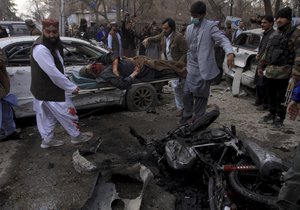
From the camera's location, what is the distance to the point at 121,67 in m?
6.38

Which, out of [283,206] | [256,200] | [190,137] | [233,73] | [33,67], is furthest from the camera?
[233,73]

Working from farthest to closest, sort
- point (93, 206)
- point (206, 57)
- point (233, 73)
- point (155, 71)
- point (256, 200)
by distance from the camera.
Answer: point (233, 73) < point (155, 71) < point (206, 57) < point (93, 206) < point (256, 200)

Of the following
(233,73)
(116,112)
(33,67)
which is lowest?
(116,112)

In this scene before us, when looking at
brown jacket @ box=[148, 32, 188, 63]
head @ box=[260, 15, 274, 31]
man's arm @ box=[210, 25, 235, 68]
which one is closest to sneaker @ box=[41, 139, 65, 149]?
brown jacket @ box=[148, 32, 188, 63]

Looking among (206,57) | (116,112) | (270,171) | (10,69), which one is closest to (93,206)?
(270,171)

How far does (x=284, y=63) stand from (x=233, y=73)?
2.80m

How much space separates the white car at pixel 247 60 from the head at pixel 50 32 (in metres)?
4.84

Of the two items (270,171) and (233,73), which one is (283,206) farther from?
(233,73)

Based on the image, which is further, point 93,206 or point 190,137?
point 190,137

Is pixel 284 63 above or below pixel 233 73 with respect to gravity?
above

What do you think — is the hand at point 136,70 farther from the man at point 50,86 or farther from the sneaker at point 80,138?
Answer: the man at point 50,86

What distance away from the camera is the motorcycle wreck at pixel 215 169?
298 centimetres

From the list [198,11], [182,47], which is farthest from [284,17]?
[182,47]

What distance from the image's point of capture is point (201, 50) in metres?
5.06
